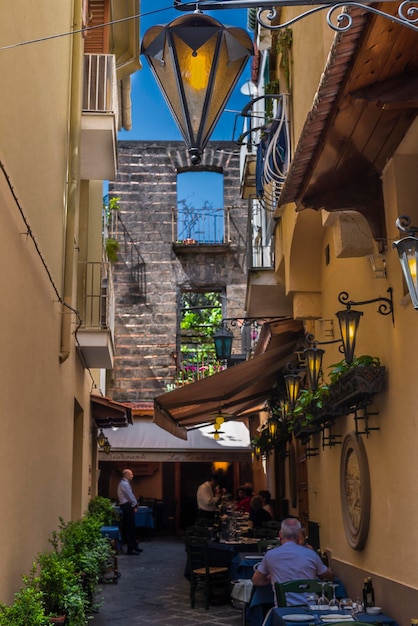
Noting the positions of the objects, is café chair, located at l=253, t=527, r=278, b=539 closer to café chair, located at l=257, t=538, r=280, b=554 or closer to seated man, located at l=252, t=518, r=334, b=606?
café chair, located at l=257, t=538, r=280, b=554

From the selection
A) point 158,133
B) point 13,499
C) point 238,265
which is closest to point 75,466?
point 13,499

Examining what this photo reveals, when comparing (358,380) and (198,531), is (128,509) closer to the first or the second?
(198,531)

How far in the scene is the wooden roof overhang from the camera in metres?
4.30

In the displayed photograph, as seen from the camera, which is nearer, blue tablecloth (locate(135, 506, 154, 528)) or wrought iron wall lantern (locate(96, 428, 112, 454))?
wrought iron wall lantern (locate(96, 428, 112, 454))

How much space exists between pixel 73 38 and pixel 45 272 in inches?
148

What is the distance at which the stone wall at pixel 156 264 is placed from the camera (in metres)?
23.6

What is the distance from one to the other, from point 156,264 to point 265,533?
12380 mm

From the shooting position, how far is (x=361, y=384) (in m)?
6.87

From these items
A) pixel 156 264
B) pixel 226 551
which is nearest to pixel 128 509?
pixel 226 551

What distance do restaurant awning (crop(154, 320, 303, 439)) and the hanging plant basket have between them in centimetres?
441

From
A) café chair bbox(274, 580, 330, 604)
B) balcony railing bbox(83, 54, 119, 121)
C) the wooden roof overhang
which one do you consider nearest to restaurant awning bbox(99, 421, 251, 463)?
balcony railing bbox(83, 54, 119, 121)

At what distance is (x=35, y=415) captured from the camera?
7.29 m

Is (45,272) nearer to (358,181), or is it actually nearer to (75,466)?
(358,181)

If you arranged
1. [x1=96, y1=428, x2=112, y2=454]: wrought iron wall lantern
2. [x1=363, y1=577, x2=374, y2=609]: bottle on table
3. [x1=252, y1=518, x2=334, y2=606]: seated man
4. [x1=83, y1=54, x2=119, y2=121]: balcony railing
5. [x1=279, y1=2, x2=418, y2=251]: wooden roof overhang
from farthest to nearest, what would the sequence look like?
[x1=96, y1=428, x2=112, y2=454]: wrought iron wall lantern, [x1=83, y1=54, x2=119, y2=121]: balcony railing, [x1=252, y1=518, x2=334, y2=606]: seated man, [x1=363, y1=577, x2=374, y2=609]: bottle on table, [x1=279, y1=2, x2=418, y2=251]: wooden roof overhang
